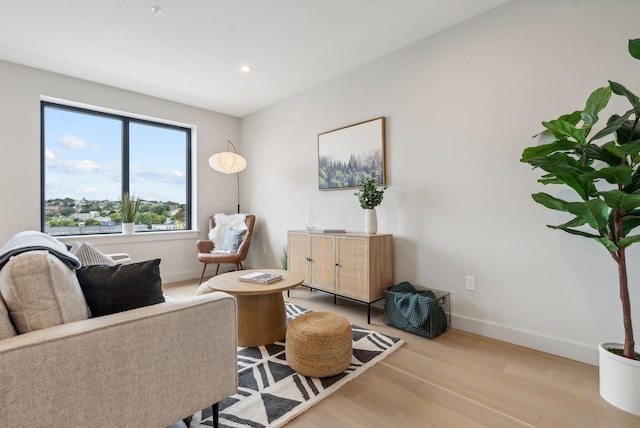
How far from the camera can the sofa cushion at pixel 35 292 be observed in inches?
38.7

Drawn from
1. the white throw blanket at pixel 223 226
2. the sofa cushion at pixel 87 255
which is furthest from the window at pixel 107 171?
the sofa cushion at pixel 87 255

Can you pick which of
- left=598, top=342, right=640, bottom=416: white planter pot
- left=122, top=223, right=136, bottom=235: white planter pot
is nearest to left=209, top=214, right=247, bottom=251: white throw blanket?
left=122, top=223, right=136, bottom=235: white planter pot

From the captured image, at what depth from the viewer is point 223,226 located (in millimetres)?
4312

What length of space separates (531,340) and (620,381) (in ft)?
2.10

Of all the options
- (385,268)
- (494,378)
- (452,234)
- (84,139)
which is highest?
(84,139)

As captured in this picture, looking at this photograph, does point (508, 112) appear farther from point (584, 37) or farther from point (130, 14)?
point (130, 14)

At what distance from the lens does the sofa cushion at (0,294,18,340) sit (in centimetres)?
93

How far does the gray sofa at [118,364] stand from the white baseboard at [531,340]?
1954 mm

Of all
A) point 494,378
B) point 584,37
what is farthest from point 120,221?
point 584,37

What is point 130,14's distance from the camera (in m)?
2.30

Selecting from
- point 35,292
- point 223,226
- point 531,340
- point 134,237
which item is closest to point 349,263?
point 531,340

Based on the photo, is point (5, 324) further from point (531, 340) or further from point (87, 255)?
point (531, 340)

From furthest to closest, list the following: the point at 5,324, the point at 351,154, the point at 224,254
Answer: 1. the point at 224,254
2. the point at 351,154
3. the point at 5,324

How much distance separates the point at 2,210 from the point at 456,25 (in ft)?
15.5
